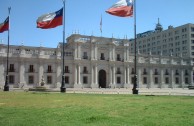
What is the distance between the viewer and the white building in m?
59.3

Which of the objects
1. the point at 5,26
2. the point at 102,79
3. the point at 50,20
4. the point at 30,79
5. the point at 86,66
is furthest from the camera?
the point at 102,79

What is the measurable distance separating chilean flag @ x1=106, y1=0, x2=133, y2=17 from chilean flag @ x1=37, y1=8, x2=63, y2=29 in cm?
814

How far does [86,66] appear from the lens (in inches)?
2621

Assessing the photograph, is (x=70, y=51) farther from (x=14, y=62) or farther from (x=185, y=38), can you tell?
(x=185, y=38)

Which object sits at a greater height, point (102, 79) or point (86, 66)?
point (86, 66)

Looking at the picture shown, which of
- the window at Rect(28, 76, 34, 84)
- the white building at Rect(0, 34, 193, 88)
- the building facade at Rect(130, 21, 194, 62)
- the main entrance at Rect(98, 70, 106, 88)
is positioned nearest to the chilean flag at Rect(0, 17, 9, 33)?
the white building at Rect(0, 34, 193, 88)

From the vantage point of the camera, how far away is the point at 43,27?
32.7 metres

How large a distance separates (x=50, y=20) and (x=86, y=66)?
3447 centimetres

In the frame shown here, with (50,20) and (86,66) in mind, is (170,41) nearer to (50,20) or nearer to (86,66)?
(86,66)

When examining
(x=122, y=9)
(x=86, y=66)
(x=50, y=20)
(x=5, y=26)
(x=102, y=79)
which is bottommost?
(x=102, y=79)

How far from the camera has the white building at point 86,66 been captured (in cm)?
5928

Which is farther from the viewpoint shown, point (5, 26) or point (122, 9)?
point (5, 26)

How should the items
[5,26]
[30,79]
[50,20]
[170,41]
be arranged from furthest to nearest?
1. [170,41]
2. [30,79]
3. [5,26]
4. [50,20]

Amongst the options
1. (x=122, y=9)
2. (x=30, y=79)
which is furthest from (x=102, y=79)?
(x=122, y=9)
